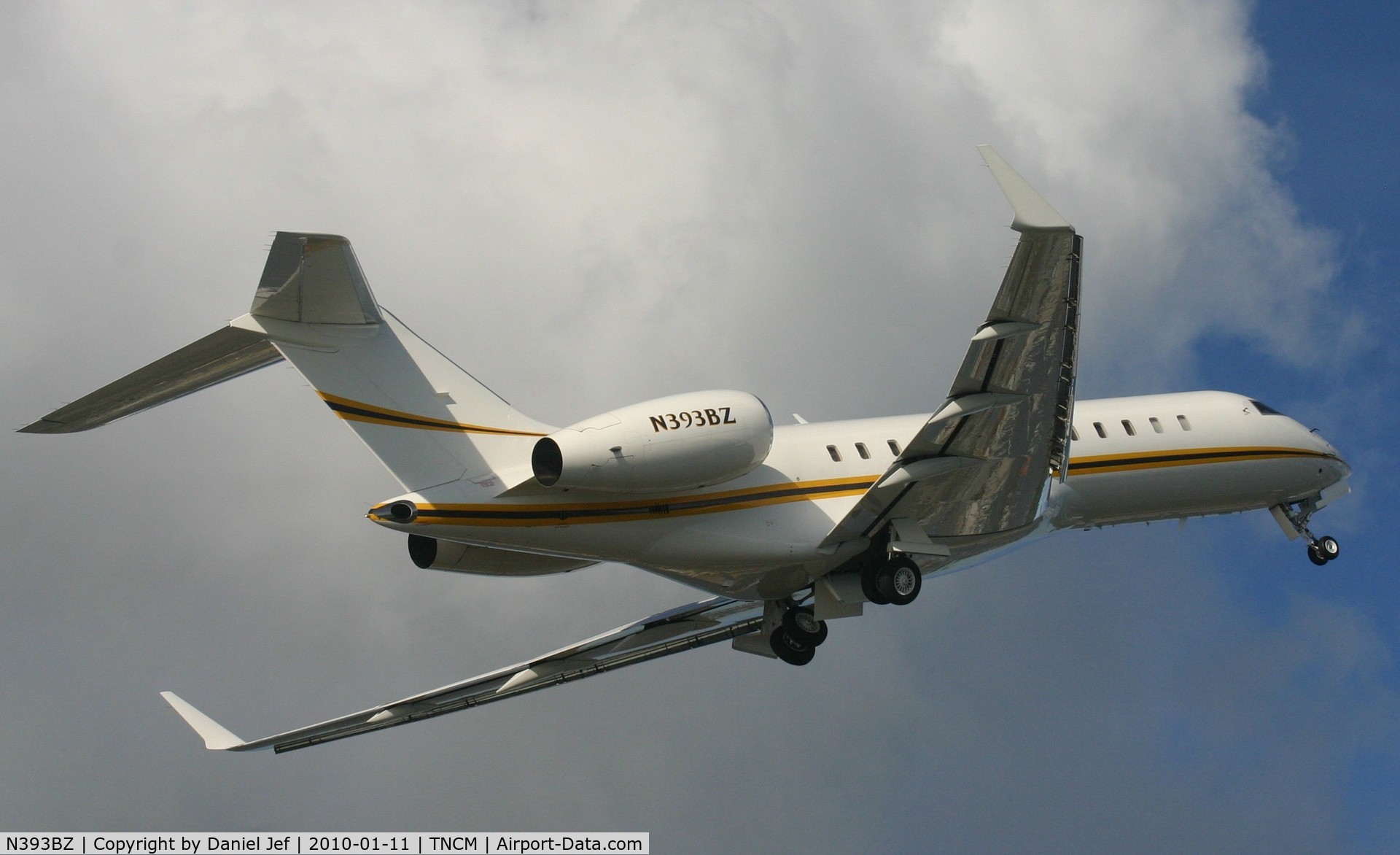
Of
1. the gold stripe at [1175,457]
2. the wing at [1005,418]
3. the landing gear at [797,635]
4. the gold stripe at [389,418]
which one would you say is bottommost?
the landing gear at [797,635]

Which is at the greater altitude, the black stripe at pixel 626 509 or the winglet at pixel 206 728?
the black stripe at pixel 626 509

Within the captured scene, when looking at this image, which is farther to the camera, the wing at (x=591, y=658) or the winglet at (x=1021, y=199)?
the wing at (x=591, y=658)

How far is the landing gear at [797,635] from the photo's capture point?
21.7 meters

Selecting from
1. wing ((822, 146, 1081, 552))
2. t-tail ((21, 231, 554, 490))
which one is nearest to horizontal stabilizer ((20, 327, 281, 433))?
t-tail ((21, 231, 554, 490))

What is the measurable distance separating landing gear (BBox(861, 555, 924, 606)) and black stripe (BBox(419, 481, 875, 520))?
3.53 feet

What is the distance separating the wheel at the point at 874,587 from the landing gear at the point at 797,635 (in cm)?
189

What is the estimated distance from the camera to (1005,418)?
1806 centimetres

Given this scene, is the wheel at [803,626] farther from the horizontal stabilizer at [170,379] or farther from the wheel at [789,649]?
the horizontal stabilizer at [170,379]

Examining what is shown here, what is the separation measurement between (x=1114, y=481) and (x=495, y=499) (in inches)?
362

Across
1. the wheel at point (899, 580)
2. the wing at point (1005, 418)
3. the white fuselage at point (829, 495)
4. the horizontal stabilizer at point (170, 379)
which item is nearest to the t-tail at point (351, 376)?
the horizontal stabilizer at point (170, 379)

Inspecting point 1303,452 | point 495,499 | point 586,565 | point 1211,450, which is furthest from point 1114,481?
point 495,499

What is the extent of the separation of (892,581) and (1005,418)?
2.93 m

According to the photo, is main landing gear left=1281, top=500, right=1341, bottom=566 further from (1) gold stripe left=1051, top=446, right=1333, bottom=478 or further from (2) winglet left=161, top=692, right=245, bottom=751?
(2) winglet left=161, top=692, right=245, bottom=751

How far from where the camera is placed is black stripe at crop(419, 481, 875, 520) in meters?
17.4
